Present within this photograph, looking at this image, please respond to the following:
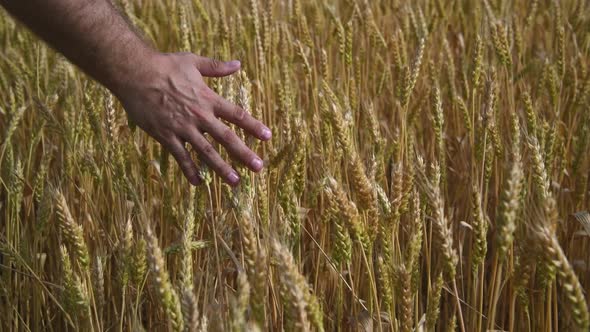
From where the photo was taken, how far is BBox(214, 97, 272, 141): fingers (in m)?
1.12

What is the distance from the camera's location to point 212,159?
3.62ft

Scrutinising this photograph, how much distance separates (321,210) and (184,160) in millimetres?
380

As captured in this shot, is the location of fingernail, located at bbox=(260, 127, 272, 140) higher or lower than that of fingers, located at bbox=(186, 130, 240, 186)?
higher

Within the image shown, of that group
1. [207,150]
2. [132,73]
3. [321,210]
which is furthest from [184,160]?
[321,210]

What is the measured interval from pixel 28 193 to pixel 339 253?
38.2 inches

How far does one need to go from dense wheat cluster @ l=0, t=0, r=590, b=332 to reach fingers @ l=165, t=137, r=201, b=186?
2 cm

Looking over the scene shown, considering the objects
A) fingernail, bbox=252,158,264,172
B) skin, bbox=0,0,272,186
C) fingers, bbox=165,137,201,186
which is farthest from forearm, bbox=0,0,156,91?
fingernail, bbox=252,158,264,172

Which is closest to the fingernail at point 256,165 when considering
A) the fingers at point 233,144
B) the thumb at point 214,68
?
the fingers at point 233,144

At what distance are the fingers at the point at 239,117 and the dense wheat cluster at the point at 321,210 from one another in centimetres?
3

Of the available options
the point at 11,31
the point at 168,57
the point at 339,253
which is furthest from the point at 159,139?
the point at 11,31

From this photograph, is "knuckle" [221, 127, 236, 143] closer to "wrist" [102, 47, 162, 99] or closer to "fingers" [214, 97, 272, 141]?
"fingers" [214, 97, 272, 141]

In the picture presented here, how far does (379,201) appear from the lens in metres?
1.05

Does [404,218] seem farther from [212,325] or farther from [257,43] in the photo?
[212,325]

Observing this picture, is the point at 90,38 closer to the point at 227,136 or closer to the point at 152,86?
the point at 152,86
